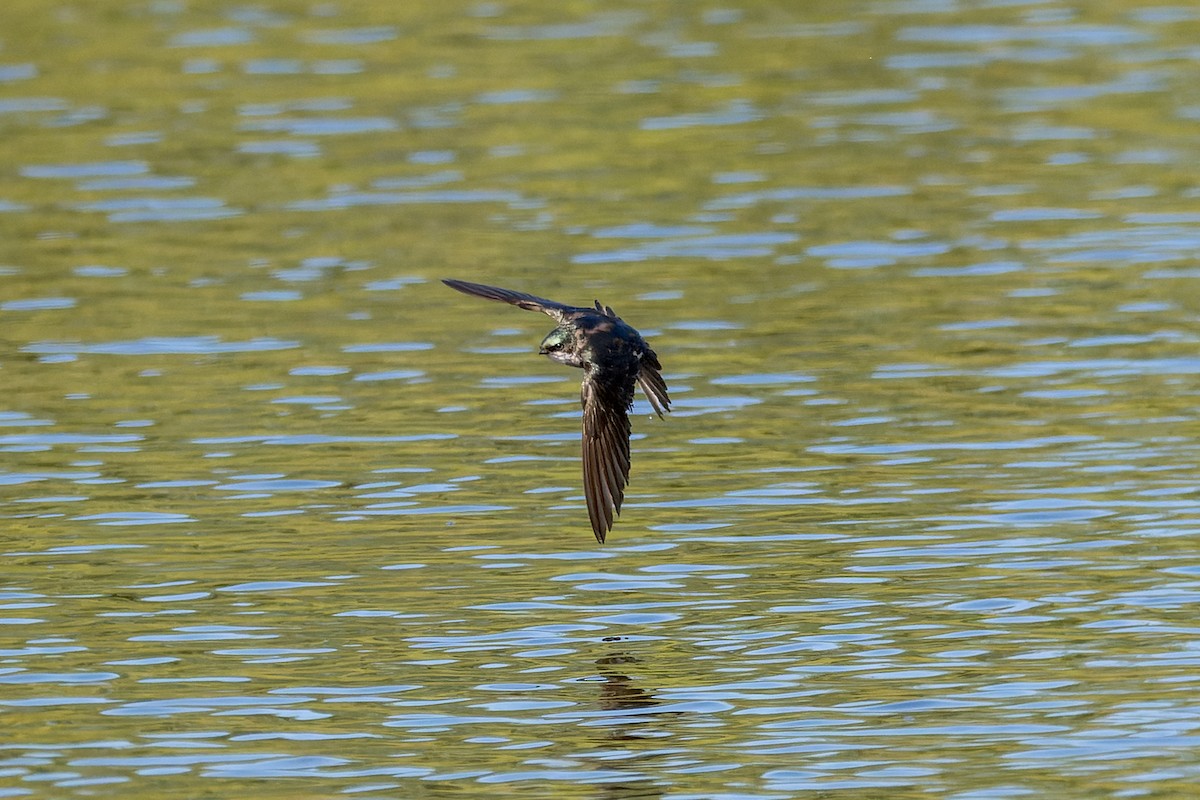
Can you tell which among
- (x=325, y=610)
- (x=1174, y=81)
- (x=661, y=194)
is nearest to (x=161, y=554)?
(x=325, y=610)

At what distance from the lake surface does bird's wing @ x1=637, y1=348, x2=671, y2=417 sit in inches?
29.3

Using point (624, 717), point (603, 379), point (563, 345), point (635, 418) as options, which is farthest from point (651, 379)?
point (635, 418)

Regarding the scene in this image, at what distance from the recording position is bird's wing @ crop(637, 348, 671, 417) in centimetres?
938

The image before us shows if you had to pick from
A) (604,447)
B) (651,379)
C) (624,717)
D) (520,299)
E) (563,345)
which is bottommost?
(624,717)

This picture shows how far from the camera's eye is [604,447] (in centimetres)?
941

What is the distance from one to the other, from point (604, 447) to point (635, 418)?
3.86 meters

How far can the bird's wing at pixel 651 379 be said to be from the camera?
938 cm

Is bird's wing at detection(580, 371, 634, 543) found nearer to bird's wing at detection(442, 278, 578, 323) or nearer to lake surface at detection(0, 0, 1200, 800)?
bird's wing at detection(442, 278, 578, 323)

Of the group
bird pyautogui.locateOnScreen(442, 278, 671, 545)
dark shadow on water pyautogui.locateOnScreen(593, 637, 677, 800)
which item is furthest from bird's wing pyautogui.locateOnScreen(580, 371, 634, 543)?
dark shadow on water pyautogui.locateOnScreen(593, 637, 677, 800)

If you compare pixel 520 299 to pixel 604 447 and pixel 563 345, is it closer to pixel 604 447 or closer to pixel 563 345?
pixel 563 345

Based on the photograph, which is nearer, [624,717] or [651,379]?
[624,717]

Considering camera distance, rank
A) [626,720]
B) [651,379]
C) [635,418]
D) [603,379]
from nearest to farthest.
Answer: [626,720], [603,379], [651,379], [635,418]

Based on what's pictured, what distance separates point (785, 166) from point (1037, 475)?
7.86 metres

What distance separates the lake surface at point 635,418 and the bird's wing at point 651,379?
75 centimetres
